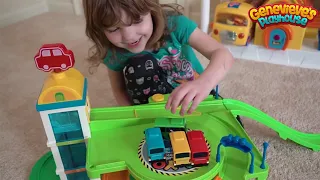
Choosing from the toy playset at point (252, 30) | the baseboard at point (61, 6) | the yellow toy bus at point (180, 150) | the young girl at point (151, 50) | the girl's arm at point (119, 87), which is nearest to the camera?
the yellow toy bus at point (180, 150)

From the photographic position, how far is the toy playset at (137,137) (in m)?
0.57

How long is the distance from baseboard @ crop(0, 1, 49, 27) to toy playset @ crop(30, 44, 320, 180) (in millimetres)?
1424

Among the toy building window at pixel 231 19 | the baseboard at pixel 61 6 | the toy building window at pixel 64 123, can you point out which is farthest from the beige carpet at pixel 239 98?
the baseboard at pixel 61 6

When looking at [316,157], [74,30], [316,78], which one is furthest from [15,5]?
[316,157]

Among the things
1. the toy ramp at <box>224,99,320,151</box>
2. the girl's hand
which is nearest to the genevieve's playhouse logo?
the toy ramp at <box>224,99,320,151</box>

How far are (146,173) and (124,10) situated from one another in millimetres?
324

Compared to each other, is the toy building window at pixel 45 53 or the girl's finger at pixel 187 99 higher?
the toy building window at pixel 45 53

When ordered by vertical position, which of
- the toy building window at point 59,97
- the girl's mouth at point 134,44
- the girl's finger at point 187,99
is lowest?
the girl's finger at point 187,99

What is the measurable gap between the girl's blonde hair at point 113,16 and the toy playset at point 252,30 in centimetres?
56

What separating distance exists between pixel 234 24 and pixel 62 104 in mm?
937

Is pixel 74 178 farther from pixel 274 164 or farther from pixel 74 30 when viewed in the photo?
→ pixel 74 30

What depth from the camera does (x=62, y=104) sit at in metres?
0.60

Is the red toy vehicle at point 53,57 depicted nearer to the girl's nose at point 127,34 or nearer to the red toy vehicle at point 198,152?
the girl's nose at point 127,34

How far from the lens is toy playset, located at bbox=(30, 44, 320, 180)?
1.87ft
